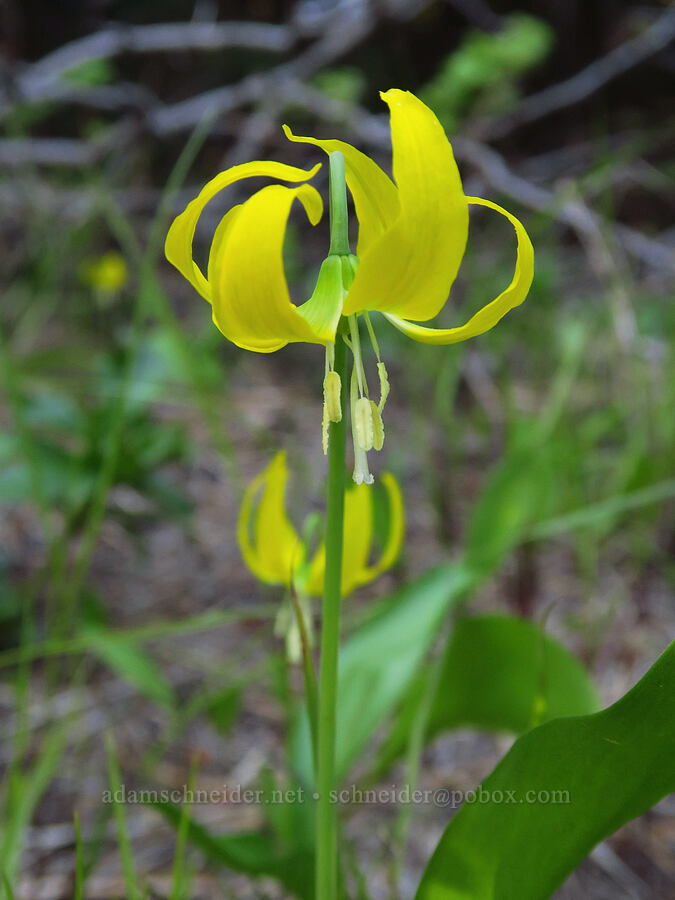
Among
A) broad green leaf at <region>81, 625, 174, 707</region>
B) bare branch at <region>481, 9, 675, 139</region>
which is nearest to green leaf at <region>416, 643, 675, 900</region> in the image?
broad green leaf at <region>81, 625, 174, 707</region>

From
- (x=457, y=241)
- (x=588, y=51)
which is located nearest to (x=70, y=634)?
(x=457, y=241)

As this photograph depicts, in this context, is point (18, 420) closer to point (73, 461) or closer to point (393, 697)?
point (73, 461)

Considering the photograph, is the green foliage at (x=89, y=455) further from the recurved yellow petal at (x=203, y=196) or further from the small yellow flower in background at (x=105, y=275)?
the small yellow flower in background at (x=105, y=275)

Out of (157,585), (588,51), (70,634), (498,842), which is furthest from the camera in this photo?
(588,51)

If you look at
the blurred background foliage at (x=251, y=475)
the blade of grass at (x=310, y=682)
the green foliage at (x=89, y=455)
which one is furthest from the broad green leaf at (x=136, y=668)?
the blade of grass at (x=310, y=682)

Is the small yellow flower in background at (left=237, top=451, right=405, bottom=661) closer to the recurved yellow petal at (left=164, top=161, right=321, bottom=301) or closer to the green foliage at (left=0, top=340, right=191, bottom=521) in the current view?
Answer: the recurved yellow petal at (left=164, top=161, right=321, bottom=301)

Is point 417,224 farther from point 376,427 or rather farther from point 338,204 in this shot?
point 376,427
